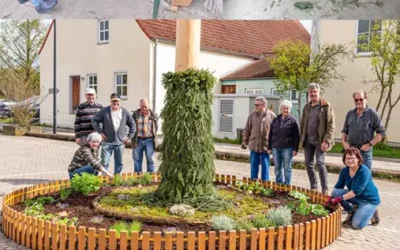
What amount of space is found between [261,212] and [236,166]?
7016 mm

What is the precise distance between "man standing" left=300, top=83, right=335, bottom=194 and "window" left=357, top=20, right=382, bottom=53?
9.66 meters

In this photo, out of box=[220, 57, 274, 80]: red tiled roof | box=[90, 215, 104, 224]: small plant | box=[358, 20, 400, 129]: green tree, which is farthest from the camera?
box=[220, 57, 274, 80]: red tiled roof

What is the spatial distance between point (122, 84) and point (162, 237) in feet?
63.5

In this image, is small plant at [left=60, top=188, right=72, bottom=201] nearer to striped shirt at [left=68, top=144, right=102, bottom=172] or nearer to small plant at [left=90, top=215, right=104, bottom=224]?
striped shirt at [left=68, top=144, right=102, bottom=172]

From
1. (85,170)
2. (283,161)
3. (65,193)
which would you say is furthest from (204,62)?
(65,193)

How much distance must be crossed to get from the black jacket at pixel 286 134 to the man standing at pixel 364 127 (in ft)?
3.30

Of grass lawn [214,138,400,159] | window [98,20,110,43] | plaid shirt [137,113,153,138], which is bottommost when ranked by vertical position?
grass lawn [214,138,400,159]

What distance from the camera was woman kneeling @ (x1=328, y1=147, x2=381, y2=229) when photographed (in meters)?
6.10

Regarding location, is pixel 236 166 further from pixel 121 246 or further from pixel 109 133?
pixel 121 246

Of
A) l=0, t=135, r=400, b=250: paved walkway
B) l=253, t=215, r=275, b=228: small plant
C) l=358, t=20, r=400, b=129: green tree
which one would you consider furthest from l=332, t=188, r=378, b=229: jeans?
l=358, t=20, r=400, b=129: green tree

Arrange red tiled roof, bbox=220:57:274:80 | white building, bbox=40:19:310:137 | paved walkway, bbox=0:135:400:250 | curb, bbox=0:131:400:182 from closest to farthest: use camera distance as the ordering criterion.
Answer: paved walkway, bbox=0:135:400:250
curb, bbox=0:131:400:182
white building, bbox=40:19:310:137
red tiled roof, bbox=220:57:274:80

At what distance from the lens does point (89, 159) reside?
704 cm

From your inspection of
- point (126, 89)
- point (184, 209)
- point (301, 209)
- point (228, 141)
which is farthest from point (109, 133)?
point (126, 89)

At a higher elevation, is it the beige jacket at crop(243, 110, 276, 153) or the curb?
the beige jacket at crop(243, 110, 276, 153)
